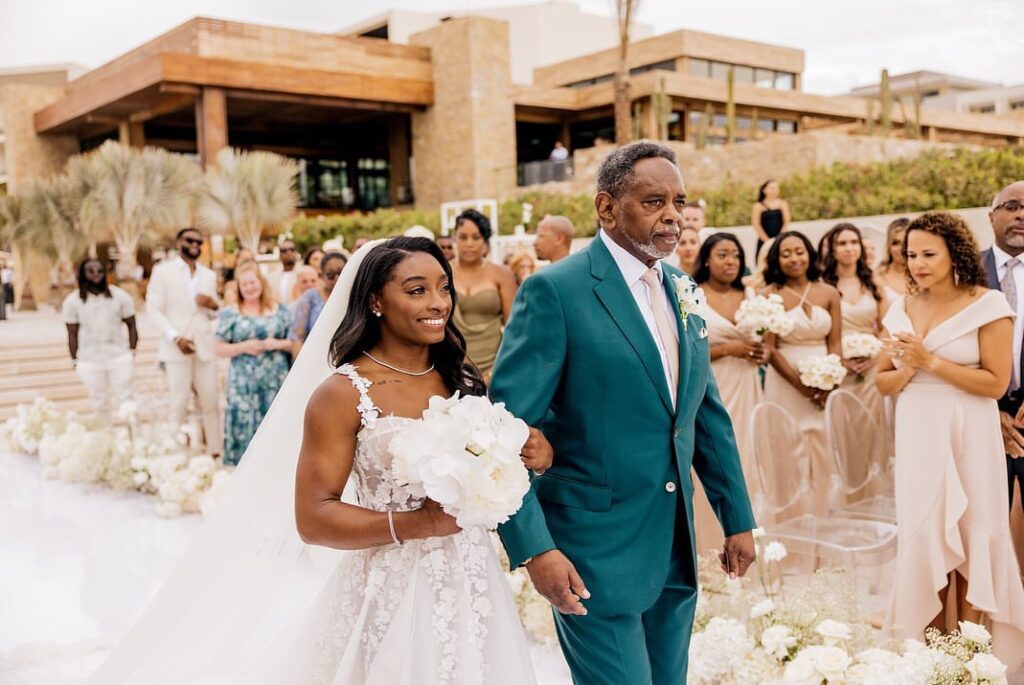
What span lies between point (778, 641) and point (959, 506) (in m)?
1.14

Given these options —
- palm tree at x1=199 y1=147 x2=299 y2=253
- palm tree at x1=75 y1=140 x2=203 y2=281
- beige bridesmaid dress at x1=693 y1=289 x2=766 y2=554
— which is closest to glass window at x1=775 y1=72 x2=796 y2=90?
palm tree at x1=199 y1=147 x2=299 y2=253

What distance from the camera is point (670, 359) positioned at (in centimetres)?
262

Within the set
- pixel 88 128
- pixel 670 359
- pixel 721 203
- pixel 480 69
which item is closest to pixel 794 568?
pixel 670 359

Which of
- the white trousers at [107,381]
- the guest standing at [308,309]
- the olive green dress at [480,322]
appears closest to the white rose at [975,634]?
the olive green dress at [480,322]

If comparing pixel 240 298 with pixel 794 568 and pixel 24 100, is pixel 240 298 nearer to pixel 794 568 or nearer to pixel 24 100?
pixel 794 568

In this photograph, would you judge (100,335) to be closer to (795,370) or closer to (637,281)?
(795,370)

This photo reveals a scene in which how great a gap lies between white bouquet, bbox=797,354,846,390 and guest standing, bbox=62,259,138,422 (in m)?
6.87

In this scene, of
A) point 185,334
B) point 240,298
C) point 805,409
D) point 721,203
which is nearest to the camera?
point 805,409

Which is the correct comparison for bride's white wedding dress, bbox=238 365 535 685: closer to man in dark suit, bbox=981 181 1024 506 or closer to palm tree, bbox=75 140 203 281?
man in dark suit, bbox=981 181 1024 506

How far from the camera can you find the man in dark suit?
13.4 feet

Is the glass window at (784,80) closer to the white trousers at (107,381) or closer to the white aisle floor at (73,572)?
the white trousers at (107,381)

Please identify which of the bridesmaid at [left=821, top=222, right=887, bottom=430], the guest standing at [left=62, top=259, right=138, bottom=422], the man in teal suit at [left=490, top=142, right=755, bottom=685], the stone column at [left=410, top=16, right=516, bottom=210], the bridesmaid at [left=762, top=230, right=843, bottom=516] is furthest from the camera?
the stone column at [left=410, top=16, right=516, bottom=210]

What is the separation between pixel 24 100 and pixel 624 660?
38.7 meters

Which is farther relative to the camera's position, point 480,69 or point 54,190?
point 480,69
